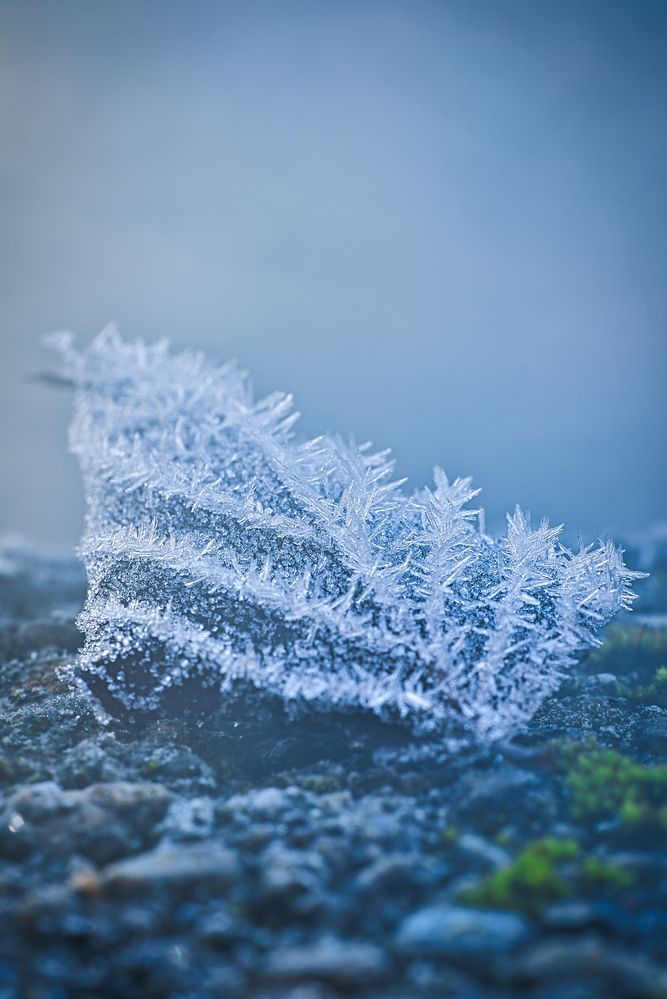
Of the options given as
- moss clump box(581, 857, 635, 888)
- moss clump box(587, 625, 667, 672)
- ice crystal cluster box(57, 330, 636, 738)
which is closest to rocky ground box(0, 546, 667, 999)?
moss clump box(581, 857, 635, 888)

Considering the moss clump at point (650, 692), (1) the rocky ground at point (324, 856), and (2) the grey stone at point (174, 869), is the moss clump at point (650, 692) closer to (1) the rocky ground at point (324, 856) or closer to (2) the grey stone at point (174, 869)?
(1) the rocky ground at point (324, 856)

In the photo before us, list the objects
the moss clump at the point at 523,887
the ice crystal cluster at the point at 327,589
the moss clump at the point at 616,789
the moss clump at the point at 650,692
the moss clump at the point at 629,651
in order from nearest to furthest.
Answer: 1. the moss clump at the point at 523,887
2. the moss clump at the point at 616,789
3. the ice crystal cluster at the point at 327,589
4. the moss clump at the point at 650,692
5. the moss clump at the point at 629,651

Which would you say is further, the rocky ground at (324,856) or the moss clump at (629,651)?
the moss clump at (629,651)

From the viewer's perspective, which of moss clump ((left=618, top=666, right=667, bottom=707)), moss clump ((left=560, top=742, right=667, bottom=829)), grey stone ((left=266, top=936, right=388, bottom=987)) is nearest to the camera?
grey stone ((left=266, top=936, right=388, bottom=987))

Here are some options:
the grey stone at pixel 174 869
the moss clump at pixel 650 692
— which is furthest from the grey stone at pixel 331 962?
the moss clump at pixel 650 692

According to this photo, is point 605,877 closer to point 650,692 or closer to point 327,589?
point 327,589

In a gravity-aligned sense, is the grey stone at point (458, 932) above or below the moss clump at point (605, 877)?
below

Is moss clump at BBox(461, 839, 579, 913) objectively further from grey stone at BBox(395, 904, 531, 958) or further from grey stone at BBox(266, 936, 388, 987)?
grey stone at BBox(266, 936, 388, 987)

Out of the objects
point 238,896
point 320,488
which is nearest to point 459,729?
point 238,896
